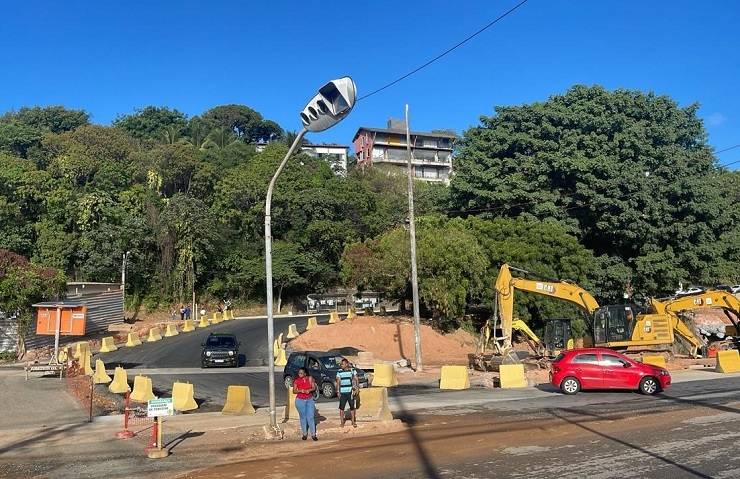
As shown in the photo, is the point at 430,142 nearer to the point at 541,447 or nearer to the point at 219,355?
the point at 219,355

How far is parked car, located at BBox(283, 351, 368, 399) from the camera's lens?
22312mm

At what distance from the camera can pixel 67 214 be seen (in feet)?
194

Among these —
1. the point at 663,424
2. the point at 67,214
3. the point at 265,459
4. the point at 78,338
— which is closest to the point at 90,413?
the point at 265,459

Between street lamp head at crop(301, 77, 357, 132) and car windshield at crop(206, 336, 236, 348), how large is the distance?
2226 cm

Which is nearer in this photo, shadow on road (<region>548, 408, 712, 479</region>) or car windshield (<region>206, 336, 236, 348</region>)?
shadow on road (<region>548, 408, 712, 479</region>)

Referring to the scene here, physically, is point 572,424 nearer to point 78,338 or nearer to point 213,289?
point 78,338

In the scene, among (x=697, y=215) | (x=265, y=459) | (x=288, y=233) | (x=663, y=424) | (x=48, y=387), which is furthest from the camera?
(x=288, y=233)

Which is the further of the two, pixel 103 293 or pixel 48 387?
pixel 103 293

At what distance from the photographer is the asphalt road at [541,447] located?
10.4 meters

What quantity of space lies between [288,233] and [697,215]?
124ft

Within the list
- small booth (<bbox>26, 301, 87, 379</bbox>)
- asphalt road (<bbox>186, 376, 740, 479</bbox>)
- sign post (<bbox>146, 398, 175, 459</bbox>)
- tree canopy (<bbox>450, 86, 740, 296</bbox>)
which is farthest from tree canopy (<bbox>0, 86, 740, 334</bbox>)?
sign post (<bbox>146, 398, 175, 459</bbox>)

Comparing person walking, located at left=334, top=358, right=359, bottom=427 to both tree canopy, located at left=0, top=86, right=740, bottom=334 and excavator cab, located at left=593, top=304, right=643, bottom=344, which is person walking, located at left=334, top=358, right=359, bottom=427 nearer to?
excavator cab, located at left=593, top=304, right=643, bottom=344

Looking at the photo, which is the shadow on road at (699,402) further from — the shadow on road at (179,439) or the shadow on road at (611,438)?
the shadow on road at (179,439)

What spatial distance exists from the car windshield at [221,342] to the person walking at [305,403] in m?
18.9
